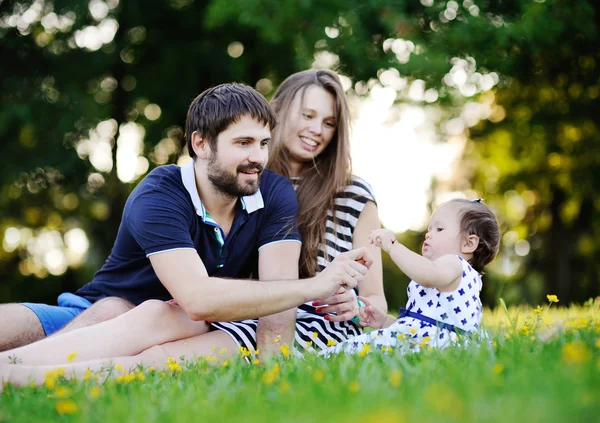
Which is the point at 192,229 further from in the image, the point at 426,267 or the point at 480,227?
the point at 480,227

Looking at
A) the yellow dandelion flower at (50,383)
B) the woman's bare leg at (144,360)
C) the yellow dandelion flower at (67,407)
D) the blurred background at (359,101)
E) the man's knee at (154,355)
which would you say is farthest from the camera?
the blurred background at (359,101)

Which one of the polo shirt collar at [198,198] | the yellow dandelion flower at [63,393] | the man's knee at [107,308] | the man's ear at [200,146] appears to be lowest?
the yellow dandelion flower at [63,393]

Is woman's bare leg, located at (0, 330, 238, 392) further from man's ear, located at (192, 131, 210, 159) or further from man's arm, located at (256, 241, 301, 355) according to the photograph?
man's ear, located at (192, 131, 210, 159)

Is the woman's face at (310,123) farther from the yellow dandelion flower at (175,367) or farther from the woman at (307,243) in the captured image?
the yellow dandelion flower at (175,367)

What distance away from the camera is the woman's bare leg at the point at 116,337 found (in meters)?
3.39

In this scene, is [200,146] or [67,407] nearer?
[67,407]

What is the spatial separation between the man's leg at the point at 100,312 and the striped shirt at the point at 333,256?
0.60 metres

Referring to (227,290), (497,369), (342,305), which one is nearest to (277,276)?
(342,305)

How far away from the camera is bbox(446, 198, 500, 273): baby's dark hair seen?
3951 millimetres

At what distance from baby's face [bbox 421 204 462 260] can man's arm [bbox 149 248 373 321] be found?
527 millimetres

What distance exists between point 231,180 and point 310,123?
0.90 m

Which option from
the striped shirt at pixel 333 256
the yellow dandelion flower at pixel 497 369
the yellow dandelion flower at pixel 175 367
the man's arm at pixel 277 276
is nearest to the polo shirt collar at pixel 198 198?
the man's arm at pixel 277 276

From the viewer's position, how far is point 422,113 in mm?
14648

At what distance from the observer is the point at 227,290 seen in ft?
11.8
